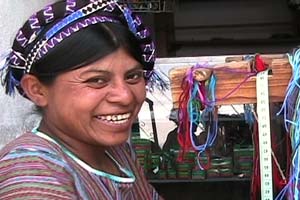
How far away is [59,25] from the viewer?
1058mm

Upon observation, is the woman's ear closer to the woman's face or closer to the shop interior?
the woman's face

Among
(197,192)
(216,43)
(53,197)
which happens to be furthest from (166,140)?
(216,43)

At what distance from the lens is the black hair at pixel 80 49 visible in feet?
3.40

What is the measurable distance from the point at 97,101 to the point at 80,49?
0.09 meters

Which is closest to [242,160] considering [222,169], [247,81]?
[222,169]

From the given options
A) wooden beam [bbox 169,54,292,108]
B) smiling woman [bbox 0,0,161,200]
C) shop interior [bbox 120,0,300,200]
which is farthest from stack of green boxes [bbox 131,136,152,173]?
smiling woman [bbox 0,0,161,200]

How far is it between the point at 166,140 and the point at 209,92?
3.81 ft

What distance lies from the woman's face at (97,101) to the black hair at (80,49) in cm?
1

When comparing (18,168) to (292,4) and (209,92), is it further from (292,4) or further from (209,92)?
(292,4)

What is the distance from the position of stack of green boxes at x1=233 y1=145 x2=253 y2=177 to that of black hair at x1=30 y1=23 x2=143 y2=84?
4.39ft

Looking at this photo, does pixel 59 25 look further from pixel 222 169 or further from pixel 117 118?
pixel 222 169

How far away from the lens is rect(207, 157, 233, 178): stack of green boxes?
2.40 m

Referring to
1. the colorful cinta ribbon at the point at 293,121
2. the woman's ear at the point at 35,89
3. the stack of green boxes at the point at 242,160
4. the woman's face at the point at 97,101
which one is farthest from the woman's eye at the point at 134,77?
the stack of green boxes at the point at 242,160

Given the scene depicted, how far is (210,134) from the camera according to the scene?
1.47m
